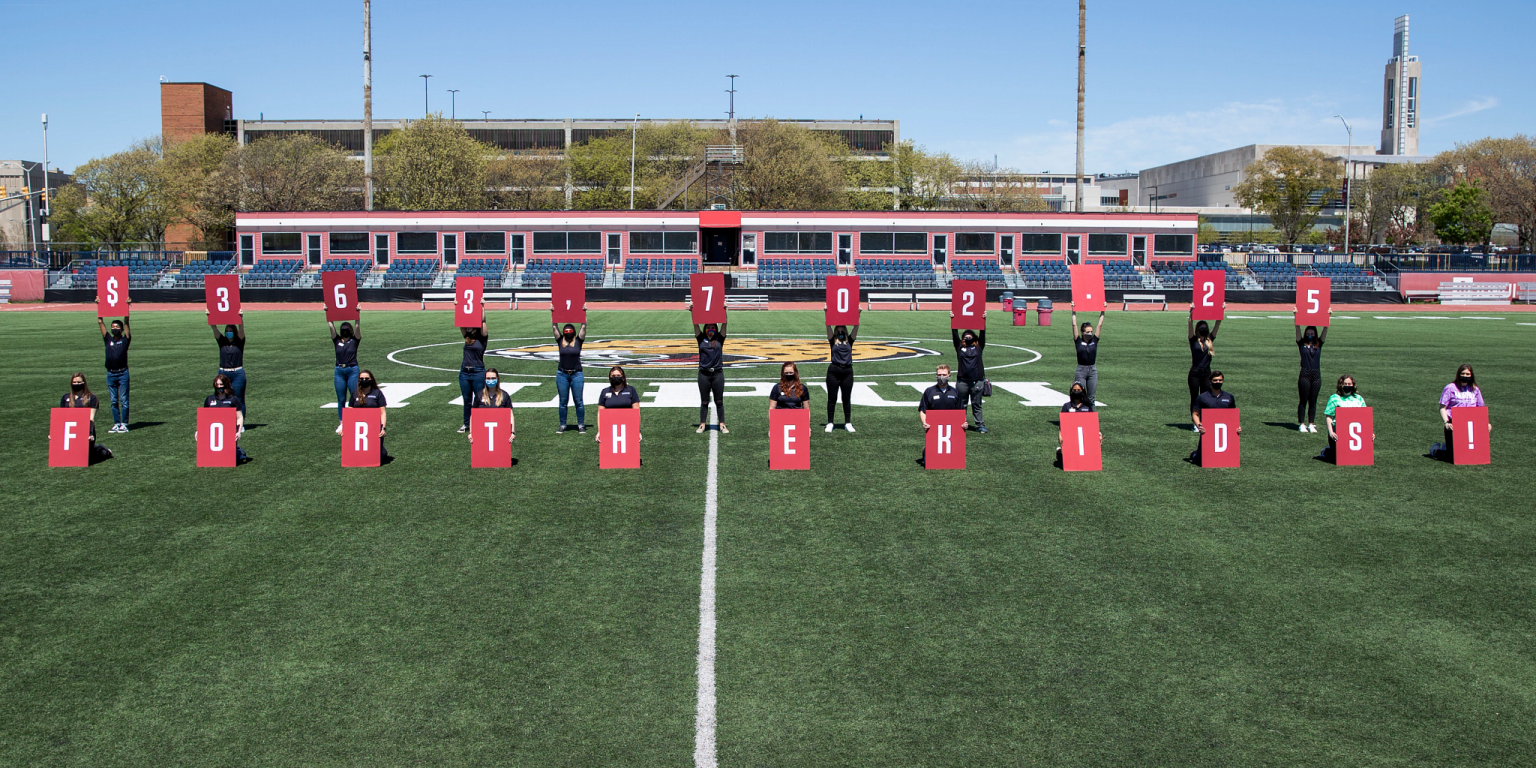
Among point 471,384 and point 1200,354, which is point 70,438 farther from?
point 1200,354

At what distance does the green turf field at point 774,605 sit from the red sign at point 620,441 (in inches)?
13.1

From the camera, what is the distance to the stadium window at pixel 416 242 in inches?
2697

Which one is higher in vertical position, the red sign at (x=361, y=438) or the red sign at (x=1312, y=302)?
the red sign at (x=1312, y=302)

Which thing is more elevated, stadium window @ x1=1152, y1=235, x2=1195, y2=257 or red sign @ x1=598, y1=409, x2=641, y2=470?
stadium window @ x1=1152, y1=235, x2=1195, y2=257

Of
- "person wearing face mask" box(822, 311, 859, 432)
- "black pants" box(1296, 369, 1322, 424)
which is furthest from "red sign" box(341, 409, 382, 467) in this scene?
"black pants" box(1296, 369, 1322, 424)

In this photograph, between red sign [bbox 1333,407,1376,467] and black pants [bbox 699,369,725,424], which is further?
black pants [bbox 699,369,725,424]

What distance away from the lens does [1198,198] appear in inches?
6304

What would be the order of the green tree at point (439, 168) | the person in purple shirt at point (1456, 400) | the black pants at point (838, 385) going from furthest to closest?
1. the green tree at point (439, 168)
2. the black pants at point (838, 385)
3. the person in purple shirt at point (1456, 400)

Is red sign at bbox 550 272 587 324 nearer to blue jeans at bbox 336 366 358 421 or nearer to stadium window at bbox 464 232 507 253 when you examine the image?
blue jeans at bbox 336 366 358 421

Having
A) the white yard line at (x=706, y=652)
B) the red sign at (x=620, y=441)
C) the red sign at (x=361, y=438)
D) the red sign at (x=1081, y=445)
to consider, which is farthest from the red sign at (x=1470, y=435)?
the red sign at (x=361, y=438)

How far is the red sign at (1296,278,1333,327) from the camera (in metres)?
15.9

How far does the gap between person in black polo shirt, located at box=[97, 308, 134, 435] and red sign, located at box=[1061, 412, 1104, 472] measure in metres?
14.2

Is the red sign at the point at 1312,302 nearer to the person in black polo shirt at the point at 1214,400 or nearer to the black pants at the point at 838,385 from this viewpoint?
the person in black polo shirt at the point at 1214,400

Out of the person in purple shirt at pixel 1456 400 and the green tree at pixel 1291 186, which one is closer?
the person in purple shirt at pixel 1456 400
